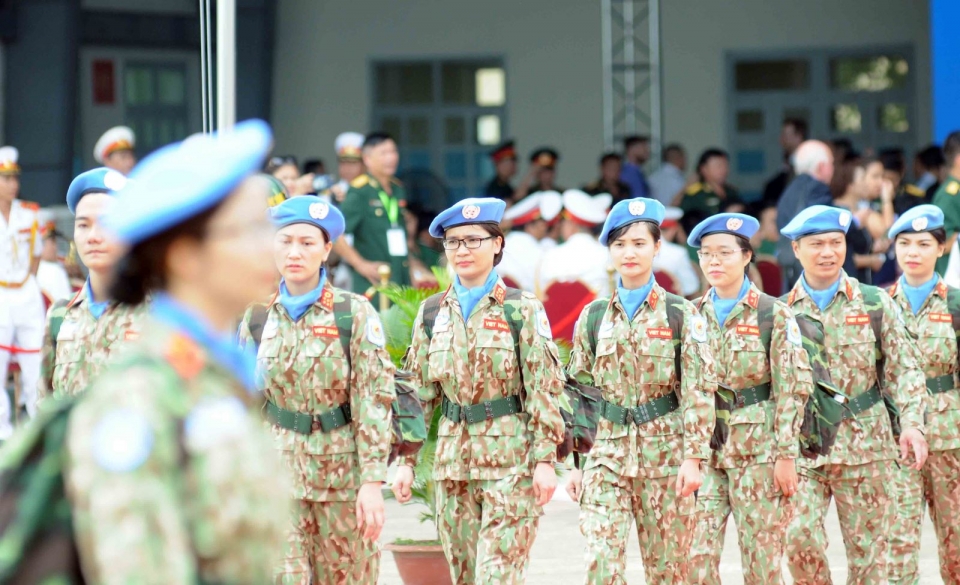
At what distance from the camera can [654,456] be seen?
243 inches

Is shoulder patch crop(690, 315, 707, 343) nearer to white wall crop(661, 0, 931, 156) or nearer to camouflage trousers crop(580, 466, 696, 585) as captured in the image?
camouflage trousers crop(580, 466, 696, 585)

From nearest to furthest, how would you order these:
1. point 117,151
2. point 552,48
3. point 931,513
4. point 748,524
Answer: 1. point 748,524
2. point 931,513
3. point 117,151
4. point 552,48

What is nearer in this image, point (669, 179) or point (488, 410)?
point (488, 410)

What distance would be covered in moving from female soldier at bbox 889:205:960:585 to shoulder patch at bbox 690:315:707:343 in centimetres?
138

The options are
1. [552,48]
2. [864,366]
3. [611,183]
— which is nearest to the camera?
[864,366]

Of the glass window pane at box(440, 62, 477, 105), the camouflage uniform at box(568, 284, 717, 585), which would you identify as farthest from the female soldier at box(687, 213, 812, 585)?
the glass window pane at box(440, 62, 477, 105)

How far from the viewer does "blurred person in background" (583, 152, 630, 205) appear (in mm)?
14453

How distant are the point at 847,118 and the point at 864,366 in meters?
12.9

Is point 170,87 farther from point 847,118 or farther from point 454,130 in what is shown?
point 847,118

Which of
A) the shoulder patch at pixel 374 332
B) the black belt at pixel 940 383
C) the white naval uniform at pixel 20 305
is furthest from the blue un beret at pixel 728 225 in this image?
the white naval uniform at pixel 20 305

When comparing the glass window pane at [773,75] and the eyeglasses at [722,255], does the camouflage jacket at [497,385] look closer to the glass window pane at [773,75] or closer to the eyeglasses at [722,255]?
the eyeglasses at [722,255]

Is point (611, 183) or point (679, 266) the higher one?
point (611, 183)

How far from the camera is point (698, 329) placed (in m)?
6.23

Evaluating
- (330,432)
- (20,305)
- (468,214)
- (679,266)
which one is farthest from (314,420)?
(679,266)
